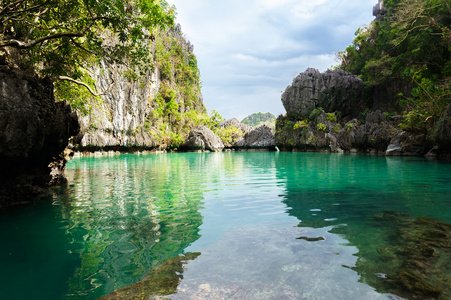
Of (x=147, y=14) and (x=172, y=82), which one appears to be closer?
(x=147, y=14)

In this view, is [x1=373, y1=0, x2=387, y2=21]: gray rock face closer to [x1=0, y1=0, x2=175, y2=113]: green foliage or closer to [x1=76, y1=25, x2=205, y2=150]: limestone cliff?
[x1=76, y1=25, x2=205, y2=150]: limestone cliff

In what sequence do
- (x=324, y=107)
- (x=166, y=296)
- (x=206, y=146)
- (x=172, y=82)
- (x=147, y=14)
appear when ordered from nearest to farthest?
(x=166, y=296)
(x=147, y=14)
(x=324, y=107)
(x=206, y=146)
(x=172, y=82)

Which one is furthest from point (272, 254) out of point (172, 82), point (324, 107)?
point (172, 82)

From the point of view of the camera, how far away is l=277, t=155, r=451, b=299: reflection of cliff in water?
2.68 metres

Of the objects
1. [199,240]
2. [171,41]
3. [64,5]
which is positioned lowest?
[199,240]

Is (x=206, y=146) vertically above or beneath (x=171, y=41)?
beneath

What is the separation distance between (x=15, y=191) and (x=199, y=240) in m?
6.20

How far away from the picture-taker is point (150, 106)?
4959 cm

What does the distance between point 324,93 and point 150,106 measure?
3296 cm

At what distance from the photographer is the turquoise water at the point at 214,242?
8.75 ft

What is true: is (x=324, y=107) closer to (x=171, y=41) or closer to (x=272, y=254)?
(x=171, y=41)

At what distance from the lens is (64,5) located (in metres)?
6.83

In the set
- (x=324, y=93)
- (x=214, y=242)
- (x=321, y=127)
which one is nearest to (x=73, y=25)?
(x=214, y=242)

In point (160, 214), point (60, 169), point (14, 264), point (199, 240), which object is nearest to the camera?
point (14, 264)
